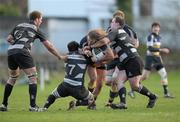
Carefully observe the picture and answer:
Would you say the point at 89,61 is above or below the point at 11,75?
above

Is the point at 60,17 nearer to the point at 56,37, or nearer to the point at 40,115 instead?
the point at 56,37

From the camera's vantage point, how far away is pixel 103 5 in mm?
55438

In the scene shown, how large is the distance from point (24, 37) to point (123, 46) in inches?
88.0

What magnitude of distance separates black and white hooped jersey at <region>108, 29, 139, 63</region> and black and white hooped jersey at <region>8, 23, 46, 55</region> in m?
1.65

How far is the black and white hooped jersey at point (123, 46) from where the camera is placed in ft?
55.1

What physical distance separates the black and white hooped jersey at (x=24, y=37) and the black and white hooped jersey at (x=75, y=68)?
0.88 metres

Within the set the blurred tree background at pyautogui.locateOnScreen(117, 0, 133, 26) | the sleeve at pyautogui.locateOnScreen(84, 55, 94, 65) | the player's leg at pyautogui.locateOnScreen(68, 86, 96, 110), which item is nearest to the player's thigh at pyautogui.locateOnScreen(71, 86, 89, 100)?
the player's leg at pyautogui.locateOnScreen(68, 86, 96, 110)

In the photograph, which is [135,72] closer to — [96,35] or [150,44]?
[96,35]

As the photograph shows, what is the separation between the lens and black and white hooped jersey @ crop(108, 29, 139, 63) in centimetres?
1678

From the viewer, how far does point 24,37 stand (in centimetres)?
1658

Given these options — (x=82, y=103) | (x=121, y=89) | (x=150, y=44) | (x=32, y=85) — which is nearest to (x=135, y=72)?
(x=121, y=89)

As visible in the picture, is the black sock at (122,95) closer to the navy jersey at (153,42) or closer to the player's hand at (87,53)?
the player's hand at (87,53)

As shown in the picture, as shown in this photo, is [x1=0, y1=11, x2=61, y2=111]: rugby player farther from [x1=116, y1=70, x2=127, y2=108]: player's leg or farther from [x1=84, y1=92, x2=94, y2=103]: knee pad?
[x1=116, y1=70, x2=127, y2=108]: player's leg

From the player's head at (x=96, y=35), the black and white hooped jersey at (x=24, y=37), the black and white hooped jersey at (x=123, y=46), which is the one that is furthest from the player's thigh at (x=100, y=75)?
the black and white hooped jersey at (x=24, y=37)
